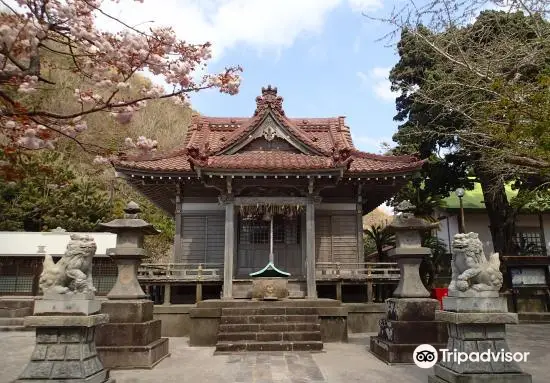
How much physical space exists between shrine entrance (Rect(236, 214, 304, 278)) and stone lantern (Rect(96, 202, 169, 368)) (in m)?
5.37

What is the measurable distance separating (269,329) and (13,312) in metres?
12.9

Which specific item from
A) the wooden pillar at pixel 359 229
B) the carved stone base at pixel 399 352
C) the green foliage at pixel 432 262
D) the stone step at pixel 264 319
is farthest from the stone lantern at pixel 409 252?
the green foliage at pixel 432 262

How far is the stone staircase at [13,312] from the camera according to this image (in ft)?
54.4

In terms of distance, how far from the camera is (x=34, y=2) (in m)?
5.58

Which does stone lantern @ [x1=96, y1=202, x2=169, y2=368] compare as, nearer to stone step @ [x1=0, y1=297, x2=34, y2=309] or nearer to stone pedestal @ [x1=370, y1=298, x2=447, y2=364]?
stone pedestal @ [x1=370, y1=298, x2=447, y2=364]

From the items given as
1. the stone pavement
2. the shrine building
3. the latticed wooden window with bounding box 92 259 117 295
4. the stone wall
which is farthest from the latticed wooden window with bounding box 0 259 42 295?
the stone wall

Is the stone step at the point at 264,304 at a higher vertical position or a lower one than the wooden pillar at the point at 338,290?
lower

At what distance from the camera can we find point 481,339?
20.3 feet

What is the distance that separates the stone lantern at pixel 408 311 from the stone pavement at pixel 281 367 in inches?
15.9

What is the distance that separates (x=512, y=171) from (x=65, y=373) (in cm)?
1203

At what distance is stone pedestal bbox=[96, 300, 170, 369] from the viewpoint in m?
8.71

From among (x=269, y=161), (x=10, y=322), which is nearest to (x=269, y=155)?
(x=269, y=161)

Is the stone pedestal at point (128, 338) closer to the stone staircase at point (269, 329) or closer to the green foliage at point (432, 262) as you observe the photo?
the stone staircase at point (269, 329)

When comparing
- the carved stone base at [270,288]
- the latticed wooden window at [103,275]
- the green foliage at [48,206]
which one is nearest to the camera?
the carved stone base at [270,288]
